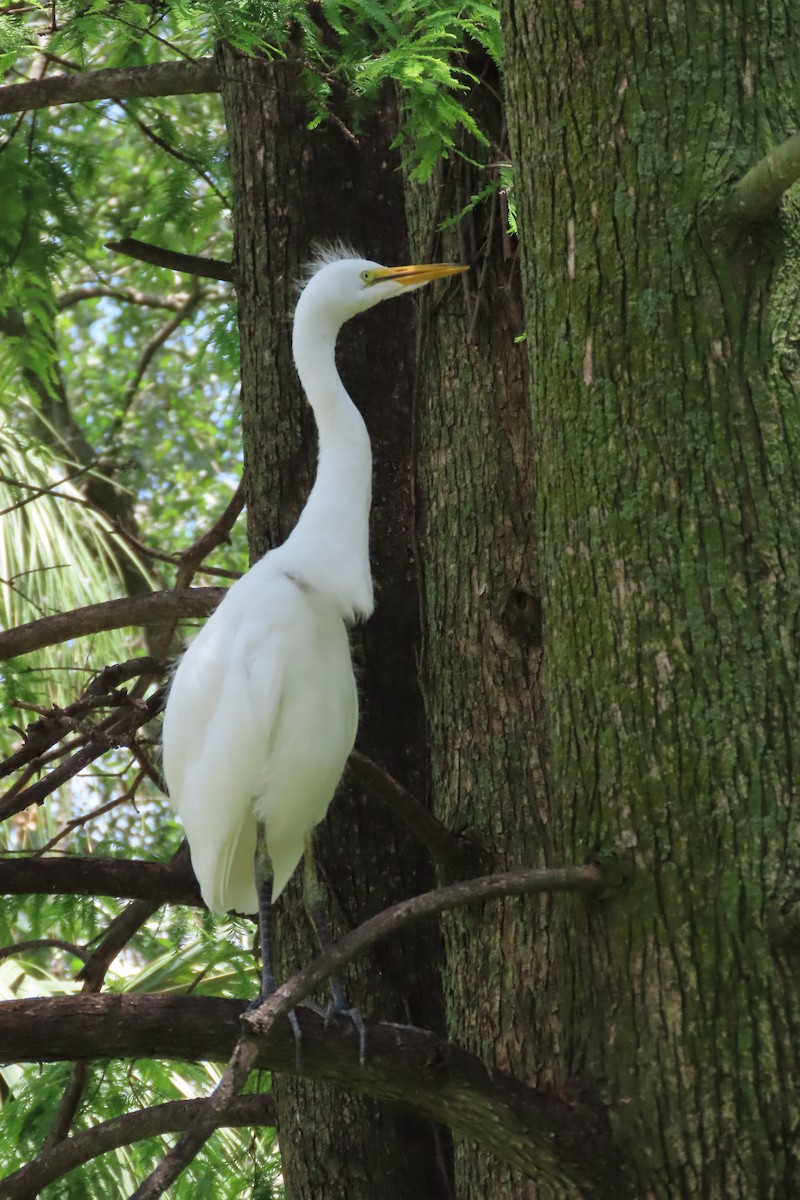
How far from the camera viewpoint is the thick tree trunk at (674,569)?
1889mm

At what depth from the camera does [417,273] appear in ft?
9.22

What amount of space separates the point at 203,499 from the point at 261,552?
19.3 ft

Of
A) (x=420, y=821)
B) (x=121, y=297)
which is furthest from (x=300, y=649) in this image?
(x=121, y=297)

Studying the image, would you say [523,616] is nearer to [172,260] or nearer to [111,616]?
[111,616]

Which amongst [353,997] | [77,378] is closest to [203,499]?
[77,378]

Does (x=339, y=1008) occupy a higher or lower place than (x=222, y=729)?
lower

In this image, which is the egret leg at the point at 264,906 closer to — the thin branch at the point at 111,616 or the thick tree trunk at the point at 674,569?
the thin branch at the point at 111,616

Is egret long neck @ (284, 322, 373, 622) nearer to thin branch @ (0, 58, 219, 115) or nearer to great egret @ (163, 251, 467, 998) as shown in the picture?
great egret @ (163, 251, 467, 998)

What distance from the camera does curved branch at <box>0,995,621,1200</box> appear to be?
1883 mm

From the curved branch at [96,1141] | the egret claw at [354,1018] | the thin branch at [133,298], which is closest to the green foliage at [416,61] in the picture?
the egret claw at [354,1018]

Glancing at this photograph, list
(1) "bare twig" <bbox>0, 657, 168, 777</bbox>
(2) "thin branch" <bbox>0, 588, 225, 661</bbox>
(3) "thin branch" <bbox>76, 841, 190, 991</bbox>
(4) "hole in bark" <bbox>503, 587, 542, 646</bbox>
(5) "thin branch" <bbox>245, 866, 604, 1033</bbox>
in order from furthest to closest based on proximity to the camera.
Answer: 1. (3) "thin branch" <bbox>76, 841, 190, 991</bbox>
2. (2) "thin branch" <bbox>0, 588, 225, 661</bbox>
3. (1) "bare twig" <bbox>0, 657, 168, 777</bbox>
4. (4) "hole in bark" <bbox>503, 587, 542, 646</bbox>
5. (5) "thin branch" <bbox>245, 866, 604, 1033</bbox>

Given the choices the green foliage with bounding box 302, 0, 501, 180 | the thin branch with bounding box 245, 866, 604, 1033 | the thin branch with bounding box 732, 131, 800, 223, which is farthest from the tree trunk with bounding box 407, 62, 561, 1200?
the thin branch with bounding box 732, 131, 800, 223

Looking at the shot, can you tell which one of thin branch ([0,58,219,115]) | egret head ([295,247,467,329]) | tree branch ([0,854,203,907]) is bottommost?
tree branch ([0,854,203,907])

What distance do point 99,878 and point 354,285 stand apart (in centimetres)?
137
